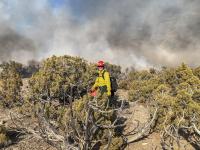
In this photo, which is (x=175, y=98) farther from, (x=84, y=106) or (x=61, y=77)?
(x=61, y=77)

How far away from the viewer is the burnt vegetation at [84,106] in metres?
11.0

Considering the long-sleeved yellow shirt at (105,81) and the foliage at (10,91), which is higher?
the foliage at (10,91)

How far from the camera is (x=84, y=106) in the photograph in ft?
40.8

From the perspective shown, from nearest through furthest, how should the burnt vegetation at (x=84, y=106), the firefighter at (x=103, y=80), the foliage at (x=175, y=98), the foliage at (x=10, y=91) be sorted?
1. the burnt vegetation at (x=84, y=106)
2. the firefighter at (x=103, y=80)
3. the foliage at (x=175, y=98)
4. the foliage at (x=10, y=91)

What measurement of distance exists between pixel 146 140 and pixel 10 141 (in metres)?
4.56

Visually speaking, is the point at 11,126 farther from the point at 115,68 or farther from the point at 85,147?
the point at 115,68

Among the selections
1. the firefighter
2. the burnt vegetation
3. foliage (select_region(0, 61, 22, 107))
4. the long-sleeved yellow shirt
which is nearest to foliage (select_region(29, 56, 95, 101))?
the burnt vegetation

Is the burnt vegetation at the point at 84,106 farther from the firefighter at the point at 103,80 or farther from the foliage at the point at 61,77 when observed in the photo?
the firefighter at the point at 103,80

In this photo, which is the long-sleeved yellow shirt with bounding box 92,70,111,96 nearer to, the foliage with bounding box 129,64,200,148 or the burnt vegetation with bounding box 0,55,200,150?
the burnt vegetation with bounding box 0,55,200,150

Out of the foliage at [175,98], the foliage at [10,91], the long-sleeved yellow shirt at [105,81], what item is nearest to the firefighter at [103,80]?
the long-sleeved yellow shirt at [105,81]

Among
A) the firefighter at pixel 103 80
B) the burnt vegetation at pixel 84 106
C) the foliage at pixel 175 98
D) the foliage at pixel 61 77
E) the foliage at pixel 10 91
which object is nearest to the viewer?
the burnt vegetation at pixel 84 106

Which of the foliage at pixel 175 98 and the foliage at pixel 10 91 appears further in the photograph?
the foliage at pixel 10 91

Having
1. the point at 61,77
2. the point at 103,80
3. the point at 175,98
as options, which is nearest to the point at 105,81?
the point at 103,80

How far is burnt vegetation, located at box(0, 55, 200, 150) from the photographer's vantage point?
36.2 ft
